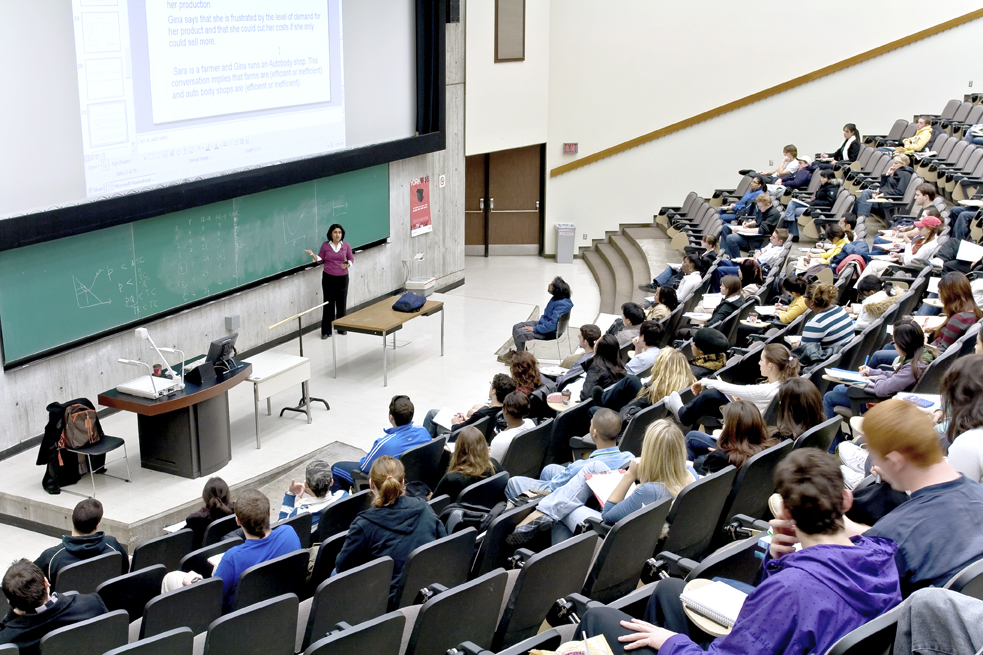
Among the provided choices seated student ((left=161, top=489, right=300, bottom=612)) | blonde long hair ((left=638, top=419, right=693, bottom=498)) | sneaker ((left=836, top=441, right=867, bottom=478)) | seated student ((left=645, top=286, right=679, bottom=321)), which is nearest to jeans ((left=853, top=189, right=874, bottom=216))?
seated student ((left=645, top=286, right=679, bottom=321))

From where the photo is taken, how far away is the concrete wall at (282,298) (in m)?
7.43

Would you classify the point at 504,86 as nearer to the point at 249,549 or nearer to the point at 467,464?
the point at 467,464

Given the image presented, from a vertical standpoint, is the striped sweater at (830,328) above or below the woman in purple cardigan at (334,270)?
above

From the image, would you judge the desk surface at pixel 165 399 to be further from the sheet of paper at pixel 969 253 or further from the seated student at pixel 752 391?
the sheet of paper at pixel 969 253

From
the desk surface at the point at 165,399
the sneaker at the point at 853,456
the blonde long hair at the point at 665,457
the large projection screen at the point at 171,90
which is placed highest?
the large projection screen at the point at 171,90

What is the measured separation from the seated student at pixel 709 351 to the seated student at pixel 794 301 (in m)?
1.31

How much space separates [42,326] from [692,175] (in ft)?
37.4

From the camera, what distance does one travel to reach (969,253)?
765 cm

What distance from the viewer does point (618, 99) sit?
1566 cm

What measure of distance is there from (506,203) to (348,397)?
7898mm

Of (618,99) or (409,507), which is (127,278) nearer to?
(409,507)

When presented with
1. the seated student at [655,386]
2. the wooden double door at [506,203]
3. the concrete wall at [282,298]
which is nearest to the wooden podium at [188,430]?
the concrete wall at [282,298]

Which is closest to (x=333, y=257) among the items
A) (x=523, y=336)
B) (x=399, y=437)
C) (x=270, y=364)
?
(x=523, y=336)

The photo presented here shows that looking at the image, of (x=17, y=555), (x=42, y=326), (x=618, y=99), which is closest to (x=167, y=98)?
(x=42, y=326)
